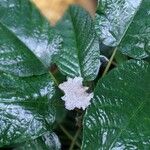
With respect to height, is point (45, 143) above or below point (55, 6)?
above

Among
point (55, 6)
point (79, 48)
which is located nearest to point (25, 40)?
point (79, 48)

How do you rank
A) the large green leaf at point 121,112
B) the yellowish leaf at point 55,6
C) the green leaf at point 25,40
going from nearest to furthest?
the large green leaf at point 121,112, the green leaf at point 25,40, the yellowish leaf at point 55,6

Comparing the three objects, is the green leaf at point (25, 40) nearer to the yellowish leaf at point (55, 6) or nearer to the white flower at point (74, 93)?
the white flower at point (74, 93)

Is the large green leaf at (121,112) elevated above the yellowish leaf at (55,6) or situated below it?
above

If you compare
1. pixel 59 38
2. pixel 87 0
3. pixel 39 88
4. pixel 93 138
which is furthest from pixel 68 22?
pixel 87 0

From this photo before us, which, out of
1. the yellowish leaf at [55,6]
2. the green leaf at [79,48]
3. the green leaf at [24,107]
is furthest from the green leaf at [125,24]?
the yellowish leaf at [55,6]

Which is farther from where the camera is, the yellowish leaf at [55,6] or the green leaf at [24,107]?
the yellowish leaf at [55,6]

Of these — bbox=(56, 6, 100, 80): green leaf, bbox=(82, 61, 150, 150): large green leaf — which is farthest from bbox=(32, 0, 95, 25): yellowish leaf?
bbox=(82, 61, 150, 150): large green leaf

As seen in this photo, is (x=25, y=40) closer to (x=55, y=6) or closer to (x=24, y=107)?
(x=24, y=107)
